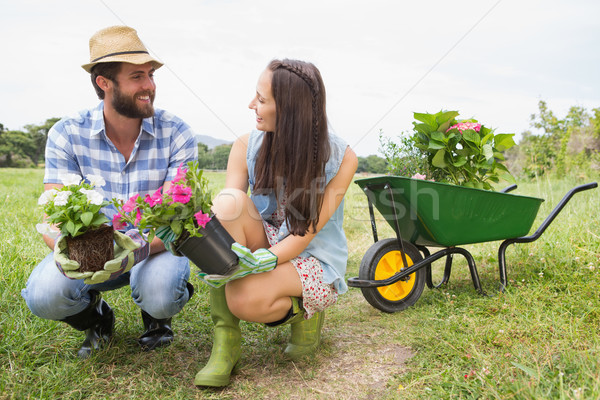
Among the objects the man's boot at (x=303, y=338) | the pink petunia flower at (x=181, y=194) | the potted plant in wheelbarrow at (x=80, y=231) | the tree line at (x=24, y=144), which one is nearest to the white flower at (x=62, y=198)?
the potted plant in wheelbarrow at (x=80, y=231)

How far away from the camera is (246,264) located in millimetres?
1715

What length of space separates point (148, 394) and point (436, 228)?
1.68 meters

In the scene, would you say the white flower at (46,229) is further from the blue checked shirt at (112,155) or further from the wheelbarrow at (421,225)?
the wheelbarrow at (421,225)

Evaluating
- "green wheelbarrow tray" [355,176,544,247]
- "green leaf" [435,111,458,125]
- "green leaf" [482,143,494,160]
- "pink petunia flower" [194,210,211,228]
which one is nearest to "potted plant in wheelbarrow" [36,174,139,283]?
"pink petunia flower" [194,210,211,228]

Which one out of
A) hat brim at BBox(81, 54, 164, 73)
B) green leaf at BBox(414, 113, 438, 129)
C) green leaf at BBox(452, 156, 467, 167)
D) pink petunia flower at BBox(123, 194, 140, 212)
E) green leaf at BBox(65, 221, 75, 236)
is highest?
hat brim at BBox(81, 54, 164, 73)

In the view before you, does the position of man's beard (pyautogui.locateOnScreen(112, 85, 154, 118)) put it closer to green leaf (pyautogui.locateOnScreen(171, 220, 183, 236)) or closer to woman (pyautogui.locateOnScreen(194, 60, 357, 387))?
woman (pyautogui.locateOnScreen(194, 60, 357, 387))

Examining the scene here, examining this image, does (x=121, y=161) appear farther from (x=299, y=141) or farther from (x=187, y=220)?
(x=299, y=141)

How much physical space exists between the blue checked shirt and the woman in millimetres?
345

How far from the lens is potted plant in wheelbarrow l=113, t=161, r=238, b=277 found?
1.56m

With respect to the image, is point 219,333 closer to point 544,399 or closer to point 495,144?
point 544,399

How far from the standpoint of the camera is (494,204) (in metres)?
2.70

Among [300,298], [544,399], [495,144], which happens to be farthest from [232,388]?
[495,144]

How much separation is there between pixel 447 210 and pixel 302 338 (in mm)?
1099

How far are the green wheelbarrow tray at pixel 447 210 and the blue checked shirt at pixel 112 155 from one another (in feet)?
3.60
